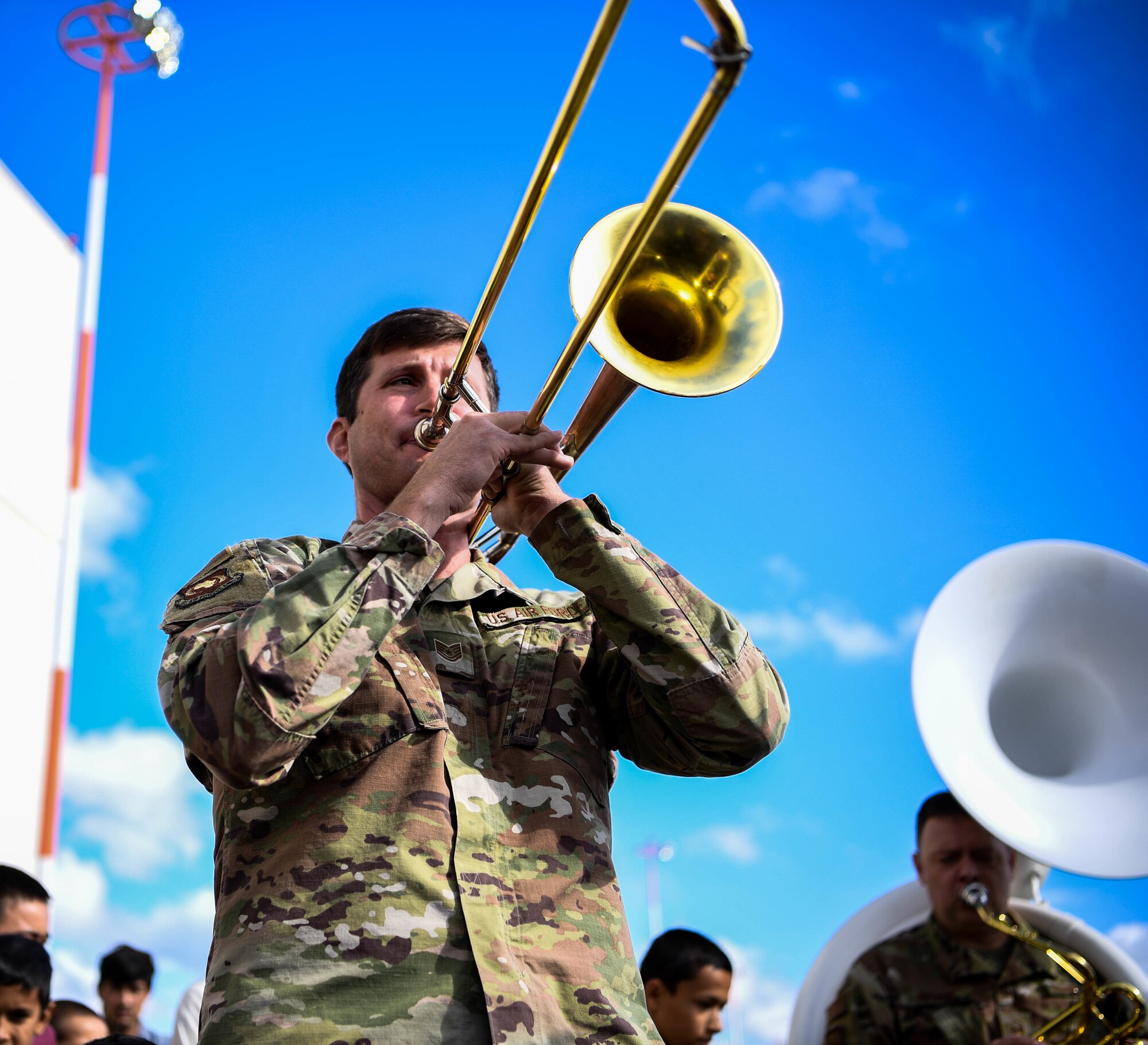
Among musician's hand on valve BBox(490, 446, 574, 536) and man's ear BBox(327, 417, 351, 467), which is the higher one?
man's ear BBox(327, 417, 351, 467)

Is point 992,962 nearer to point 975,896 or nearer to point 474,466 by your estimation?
point 975,896

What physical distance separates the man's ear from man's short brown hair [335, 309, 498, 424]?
0.02 m

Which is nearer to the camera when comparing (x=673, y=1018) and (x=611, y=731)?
(x=611, y=731)

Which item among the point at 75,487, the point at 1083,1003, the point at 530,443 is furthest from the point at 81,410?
the point at 530,443

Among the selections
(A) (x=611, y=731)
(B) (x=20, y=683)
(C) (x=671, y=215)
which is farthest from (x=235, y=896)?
(B) (x=20, y=683)

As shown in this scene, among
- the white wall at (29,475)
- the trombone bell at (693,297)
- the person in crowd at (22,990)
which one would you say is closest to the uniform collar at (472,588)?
the trombone bell at (693,297)

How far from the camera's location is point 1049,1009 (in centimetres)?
486

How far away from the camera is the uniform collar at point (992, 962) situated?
489cm

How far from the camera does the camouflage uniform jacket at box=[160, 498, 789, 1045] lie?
186 cm

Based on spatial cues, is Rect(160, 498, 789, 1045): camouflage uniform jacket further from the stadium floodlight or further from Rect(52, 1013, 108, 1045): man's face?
the stadium floodlight

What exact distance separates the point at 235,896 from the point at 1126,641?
390 centimetres

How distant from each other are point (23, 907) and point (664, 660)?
3.62 m

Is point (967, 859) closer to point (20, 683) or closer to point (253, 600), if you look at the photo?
point (253, 600)

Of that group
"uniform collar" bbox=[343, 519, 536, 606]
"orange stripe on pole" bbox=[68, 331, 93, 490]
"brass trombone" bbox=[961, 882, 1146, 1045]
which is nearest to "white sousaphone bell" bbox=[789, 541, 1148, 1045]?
"brass trombone" bbox=[961, 882, 1146, 1045]
